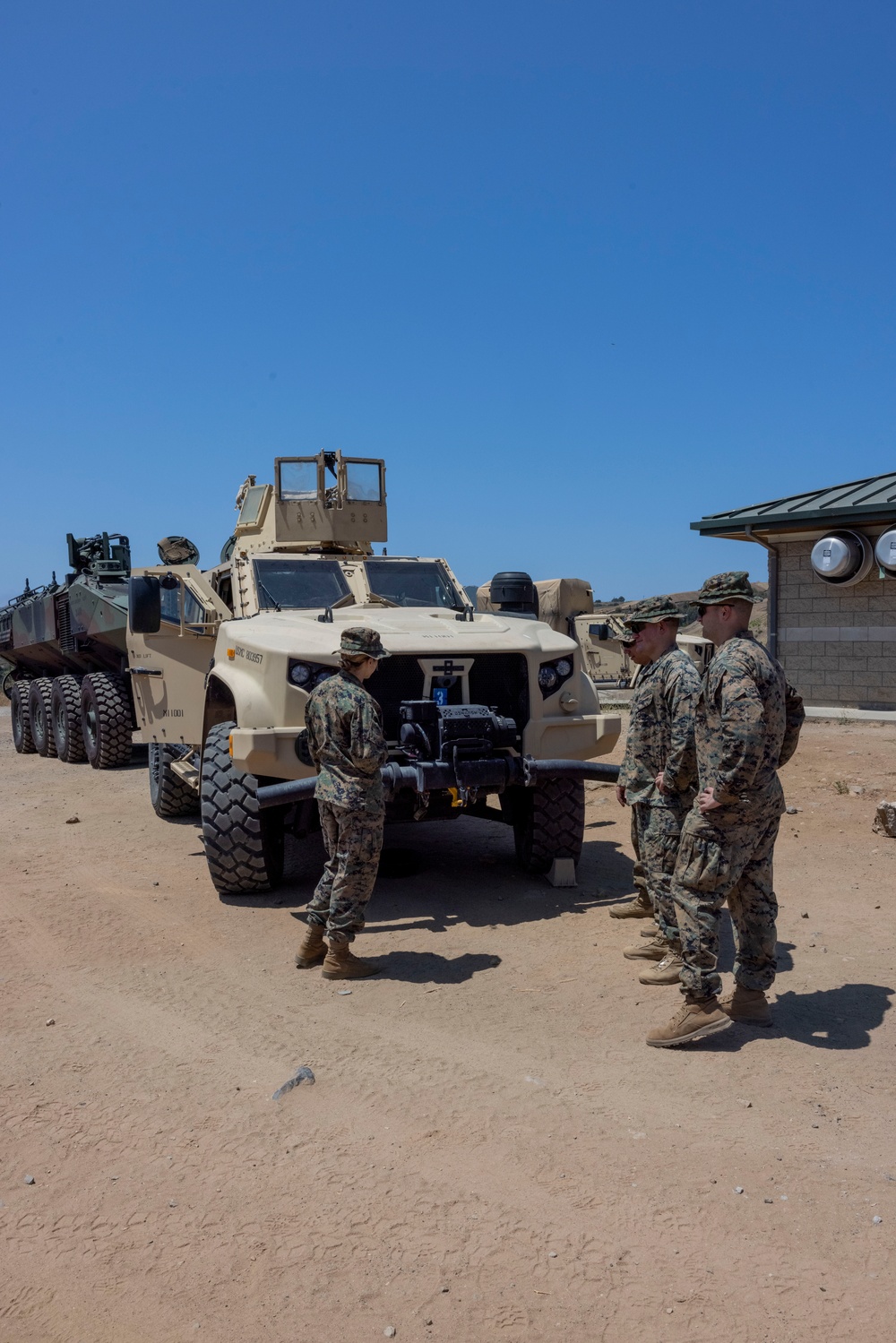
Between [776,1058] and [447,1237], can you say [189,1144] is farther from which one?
[776,1058]

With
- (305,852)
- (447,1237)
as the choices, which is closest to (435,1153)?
(447,1237)

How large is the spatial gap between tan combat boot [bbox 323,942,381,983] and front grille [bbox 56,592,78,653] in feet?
33.5

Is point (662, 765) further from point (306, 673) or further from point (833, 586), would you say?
point (833, 586)

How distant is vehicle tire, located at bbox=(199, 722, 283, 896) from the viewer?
562 centimetres

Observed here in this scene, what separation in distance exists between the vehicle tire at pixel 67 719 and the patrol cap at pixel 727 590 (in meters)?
11.1

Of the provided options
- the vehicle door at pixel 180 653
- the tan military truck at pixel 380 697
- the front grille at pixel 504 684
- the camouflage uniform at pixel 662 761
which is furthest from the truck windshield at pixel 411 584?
the camouflage uniform at pixel 662 761

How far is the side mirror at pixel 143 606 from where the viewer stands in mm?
6508

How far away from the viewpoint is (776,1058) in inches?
144

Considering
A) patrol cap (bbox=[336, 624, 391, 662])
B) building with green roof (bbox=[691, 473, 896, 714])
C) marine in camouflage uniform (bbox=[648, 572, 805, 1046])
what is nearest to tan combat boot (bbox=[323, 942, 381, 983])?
patrol cap (bbox=[336, 624, 391, 662])

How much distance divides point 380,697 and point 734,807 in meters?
2.41

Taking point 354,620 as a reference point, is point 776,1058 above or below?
below

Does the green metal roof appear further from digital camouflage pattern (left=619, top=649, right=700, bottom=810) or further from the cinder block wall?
digital camouflage pattern (left=619, top=649, right=700, bottom=810)

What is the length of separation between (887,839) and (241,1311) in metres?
6.00

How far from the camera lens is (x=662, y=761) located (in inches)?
181
